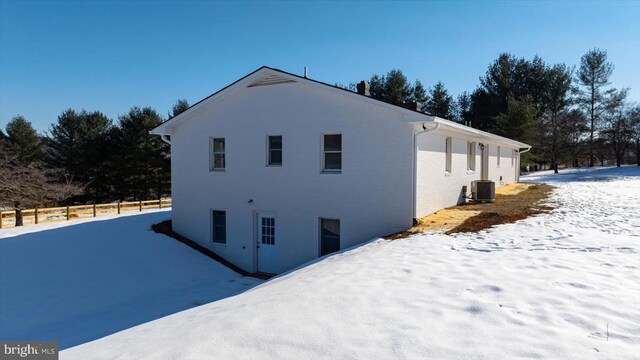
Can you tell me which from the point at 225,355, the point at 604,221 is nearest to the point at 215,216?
the point at 225,355

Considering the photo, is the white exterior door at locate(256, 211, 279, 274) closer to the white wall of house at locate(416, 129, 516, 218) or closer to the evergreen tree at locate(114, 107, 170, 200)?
the white wall of house at locate(416, 129, 516, 218)

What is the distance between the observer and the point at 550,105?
157 ft

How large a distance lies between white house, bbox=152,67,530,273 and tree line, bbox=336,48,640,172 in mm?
29192

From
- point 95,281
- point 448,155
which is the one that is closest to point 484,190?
point 448,155

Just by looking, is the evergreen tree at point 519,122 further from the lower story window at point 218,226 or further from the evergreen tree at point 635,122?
the lower story window at point 218,226

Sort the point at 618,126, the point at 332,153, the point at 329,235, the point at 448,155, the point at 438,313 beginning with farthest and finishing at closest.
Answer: the point at 618,126 < the point at 448,155 < the point at 329,235 < the point at 332,153 < the point at 438,313

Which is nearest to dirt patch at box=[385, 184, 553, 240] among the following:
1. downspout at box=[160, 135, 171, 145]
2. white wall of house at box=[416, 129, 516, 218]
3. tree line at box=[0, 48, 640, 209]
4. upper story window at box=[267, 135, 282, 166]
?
white wall of house at box=[416, 129, 516, 218]

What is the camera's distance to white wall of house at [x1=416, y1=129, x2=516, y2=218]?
11.8 meters

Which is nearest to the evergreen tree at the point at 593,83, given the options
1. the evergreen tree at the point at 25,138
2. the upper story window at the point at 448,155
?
the upper story window at the point at 448,155

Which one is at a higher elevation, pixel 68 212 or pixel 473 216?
pixel 473 216

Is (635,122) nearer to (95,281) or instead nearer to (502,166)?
(502,166)

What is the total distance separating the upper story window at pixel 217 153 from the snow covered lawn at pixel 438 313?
327 inches

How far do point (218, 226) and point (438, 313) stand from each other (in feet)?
38.1

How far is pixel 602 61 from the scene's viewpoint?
153 feet
